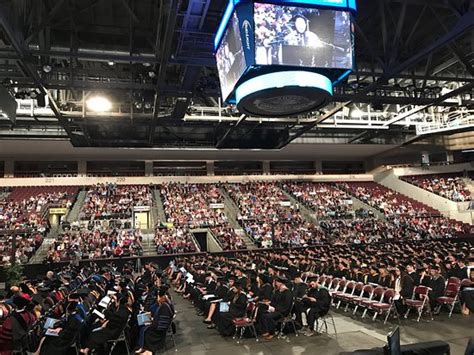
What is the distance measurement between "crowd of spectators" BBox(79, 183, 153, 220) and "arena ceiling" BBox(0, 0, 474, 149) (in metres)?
4.66

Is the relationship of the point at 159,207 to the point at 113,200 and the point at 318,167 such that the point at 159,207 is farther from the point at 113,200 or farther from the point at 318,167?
the point at 318,167

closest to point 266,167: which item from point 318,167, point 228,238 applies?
point 318,167

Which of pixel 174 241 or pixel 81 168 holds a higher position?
pixel 81 168

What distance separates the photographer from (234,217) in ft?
102

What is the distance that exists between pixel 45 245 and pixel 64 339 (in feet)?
60.3

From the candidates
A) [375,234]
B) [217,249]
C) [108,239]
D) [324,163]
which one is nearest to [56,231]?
[108,239]

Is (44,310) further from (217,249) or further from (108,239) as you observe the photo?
(217,249)

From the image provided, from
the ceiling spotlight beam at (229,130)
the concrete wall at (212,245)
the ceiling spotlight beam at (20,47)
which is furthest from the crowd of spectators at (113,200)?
the ceiling spotlight beam at (20,47)

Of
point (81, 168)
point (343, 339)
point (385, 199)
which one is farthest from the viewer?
point (385, 199)

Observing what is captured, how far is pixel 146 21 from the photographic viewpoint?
1414 centimetres

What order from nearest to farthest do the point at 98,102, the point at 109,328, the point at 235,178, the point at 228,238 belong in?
1. the point at 109,328
2. the point at 98,102
3. the point at 228,238
4. the point at 235,178

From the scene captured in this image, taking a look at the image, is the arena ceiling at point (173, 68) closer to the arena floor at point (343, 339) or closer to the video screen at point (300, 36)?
the video screen at point (300, 36)

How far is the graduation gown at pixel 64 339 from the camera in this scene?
296 inches

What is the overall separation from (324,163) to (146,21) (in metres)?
32.3
